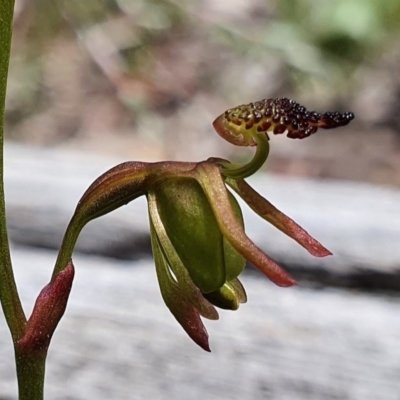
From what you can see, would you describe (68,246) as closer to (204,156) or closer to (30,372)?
(30,372)

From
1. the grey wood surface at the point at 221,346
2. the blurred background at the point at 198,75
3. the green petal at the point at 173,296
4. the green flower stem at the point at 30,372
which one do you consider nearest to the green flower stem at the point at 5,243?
the green flower stem at the point at 30,372

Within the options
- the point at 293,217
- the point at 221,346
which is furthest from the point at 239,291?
the point at 293,217

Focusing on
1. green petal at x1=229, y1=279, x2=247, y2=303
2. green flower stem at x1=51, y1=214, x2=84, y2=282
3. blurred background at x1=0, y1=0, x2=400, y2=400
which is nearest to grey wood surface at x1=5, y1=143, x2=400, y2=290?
blurred background at x1=0, y1=0, x2=400, y2=400

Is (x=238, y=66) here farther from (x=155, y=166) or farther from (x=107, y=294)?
(x=155, y=166)

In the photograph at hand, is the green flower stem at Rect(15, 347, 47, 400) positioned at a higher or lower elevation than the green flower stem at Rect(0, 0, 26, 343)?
lower

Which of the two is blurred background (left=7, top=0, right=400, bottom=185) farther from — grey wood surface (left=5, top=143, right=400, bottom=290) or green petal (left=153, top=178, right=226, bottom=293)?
green petal (left=153, top=178, right=226, bottom=293)
